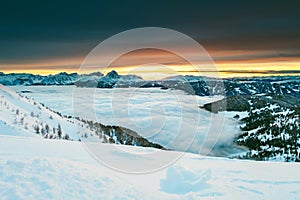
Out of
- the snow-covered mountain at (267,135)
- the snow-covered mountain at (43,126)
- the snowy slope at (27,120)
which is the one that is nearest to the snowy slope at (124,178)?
the snowy slope at (27,120)

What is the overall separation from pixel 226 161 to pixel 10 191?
546 centimetres

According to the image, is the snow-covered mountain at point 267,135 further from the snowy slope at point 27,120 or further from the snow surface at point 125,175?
the snow surface at point 125,175

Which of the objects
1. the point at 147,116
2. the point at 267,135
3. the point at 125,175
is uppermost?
the point at 147,116

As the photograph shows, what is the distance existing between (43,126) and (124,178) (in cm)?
1014

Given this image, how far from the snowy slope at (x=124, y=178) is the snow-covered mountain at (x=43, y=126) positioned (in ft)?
14.2

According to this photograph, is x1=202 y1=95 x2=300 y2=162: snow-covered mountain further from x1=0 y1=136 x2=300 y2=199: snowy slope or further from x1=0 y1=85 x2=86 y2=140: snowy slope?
x1=0 y1=136 x2=300 y2=199: snowy slope

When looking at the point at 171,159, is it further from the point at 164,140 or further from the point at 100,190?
the point at 164,140

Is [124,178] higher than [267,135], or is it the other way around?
[124,178]

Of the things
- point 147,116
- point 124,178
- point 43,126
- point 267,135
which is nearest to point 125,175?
point 124,178

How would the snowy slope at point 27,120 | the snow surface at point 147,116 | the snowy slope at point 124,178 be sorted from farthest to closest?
the snow surface at point 147,116 < the snowy slope at point 27,120 < the snowy slope at point 124,178

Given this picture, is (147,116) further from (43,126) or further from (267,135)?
(267,135)

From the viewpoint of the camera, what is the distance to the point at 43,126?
15.6 m

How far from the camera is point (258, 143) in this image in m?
72.2

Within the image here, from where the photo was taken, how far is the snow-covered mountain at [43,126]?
42.0 ft
